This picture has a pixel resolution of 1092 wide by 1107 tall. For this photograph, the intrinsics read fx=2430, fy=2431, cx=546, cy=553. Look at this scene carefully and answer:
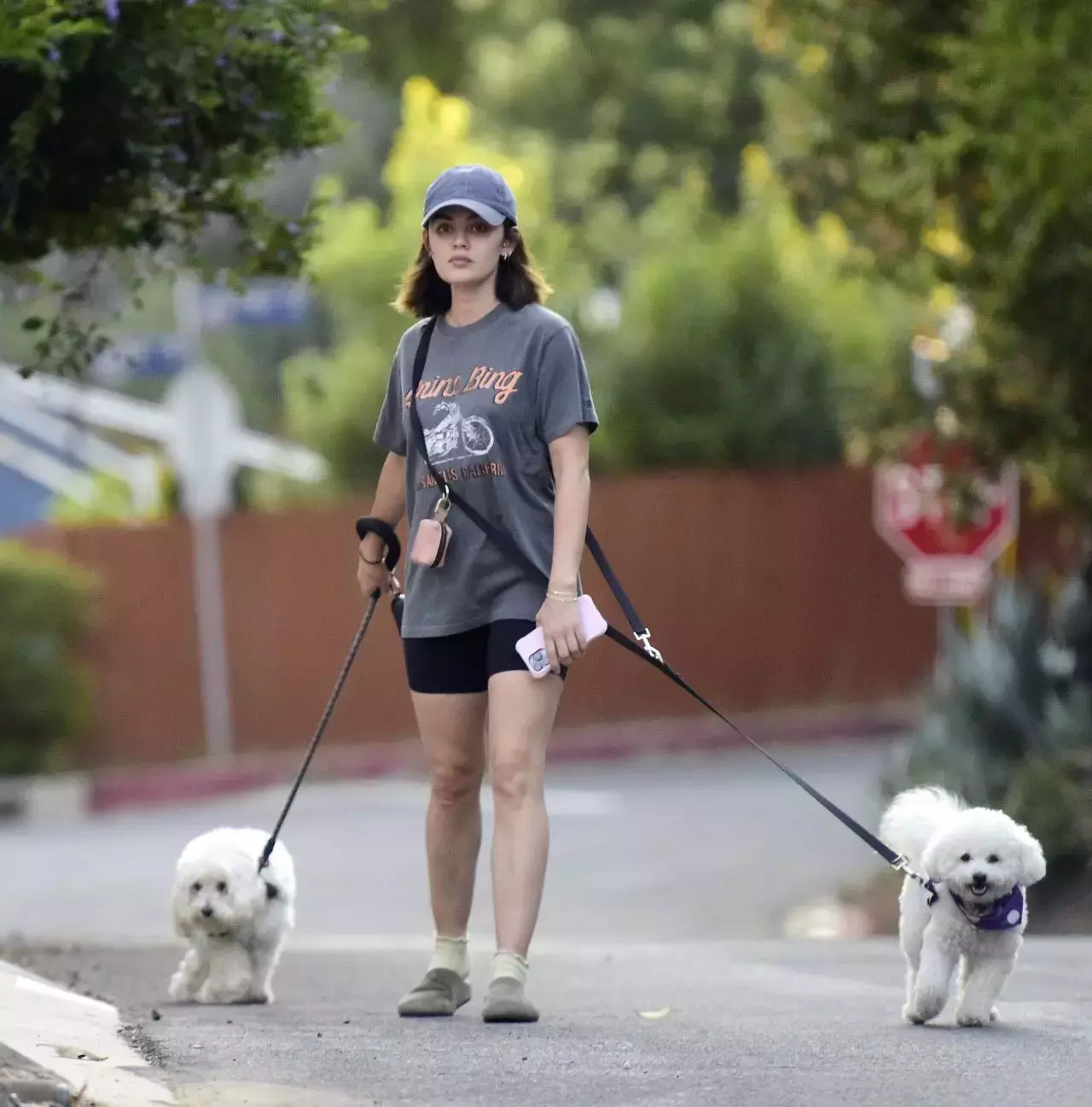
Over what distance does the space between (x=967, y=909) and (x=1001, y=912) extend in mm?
83

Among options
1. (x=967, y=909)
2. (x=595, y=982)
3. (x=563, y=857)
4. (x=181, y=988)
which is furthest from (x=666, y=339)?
(x=967, y=909)

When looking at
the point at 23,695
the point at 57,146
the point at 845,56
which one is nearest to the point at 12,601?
the point at 23,695

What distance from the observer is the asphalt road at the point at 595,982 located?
5.19 m

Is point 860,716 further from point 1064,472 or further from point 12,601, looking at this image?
point 1064,472

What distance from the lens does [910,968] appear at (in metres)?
6.23

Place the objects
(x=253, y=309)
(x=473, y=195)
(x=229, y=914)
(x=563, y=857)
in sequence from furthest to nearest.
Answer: (x=253, y=309), (x=563, y=857), (x=229, y=914), (x=473, y=195)

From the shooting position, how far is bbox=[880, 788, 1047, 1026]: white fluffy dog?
231 inches

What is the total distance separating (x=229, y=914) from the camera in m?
6.74

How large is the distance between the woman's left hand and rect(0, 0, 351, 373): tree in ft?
6.08

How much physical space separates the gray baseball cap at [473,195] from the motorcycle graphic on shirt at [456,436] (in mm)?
481

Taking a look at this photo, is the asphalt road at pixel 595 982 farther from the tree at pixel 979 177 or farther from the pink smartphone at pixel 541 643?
the tree at pixel 979 177

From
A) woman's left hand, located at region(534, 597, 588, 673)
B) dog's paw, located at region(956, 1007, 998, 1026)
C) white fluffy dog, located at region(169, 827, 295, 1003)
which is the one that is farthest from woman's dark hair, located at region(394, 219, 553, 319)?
dog's paw, located at region(956, 1007, 998, 1026)

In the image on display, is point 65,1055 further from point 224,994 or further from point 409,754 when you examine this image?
point 409,754

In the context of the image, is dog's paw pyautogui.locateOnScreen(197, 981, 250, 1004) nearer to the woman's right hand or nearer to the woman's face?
the woman's right hand
